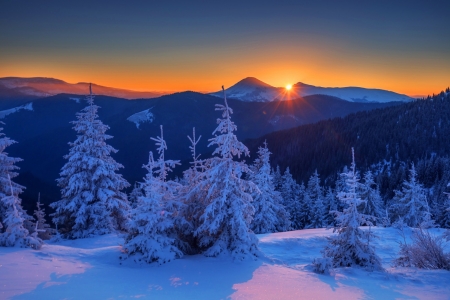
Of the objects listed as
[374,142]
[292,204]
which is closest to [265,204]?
[292,204]

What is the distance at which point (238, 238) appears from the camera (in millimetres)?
10805

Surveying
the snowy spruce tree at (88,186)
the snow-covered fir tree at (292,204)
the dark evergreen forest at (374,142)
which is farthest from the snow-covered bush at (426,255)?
the dark evergreen forest at (374,142)

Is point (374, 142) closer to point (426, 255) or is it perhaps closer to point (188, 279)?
point (426, 255)

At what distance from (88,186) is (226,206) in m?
10.8

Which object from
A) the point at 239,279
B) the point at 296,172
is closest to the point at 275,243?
the point at 239,279

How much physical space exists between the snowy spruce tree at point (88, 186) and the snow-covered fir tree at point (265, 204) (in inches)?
483

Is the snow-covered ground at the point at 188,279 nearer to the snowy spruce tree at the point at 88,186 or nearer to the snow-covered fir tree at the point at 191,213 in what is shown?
the snow-covered fir tree at the point at 191,213

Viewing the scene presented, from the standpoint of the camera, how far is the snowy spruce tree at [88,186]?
683 inches

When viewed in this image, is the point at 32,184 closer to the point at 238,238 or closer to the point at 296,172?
the point at 296,172

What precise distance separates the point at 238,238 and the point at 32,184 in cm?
14379

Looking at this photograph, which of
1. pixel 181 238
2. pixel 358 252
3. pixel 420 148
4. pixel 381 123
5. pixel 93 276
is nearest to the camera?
pixel 93 276

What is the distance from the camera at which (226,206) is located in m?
10.8

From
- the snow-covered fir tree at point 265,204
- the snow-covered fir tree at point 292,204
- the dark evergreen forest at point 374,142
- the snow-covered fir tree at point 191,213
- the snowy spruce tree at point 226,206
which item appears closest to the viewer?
the snowy spruce tree at point 226,206

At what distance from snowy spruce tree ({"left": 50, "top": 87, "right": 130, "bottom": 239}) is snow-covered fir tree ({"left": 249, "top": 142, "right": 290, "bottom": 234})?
1226 cm
